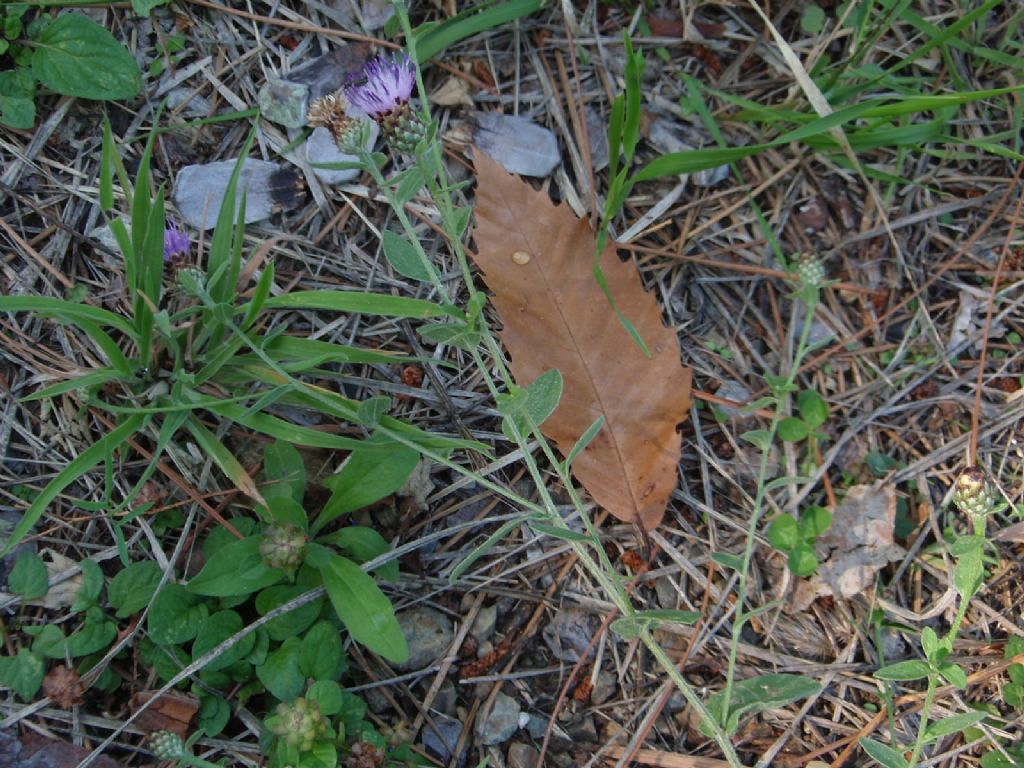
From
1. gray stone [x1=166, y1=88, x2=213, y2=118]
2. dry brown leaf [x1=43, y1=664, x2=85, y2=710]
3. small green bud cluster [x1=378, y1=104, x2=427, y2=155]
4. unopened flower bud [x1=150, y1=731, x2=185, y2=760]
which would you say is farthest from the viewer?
gray stone [x1=166, y1=88, x2=213, y2=118]

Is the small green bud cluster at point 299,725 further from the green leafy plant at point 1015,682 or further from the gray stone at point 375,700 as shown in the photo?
the green leafy plant at point 1015,682

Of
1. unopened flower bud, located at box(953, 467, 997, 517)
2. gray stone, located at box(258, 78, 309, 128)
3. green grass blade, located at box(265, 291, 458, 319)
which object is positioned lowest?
unopened flower bud, located at box(953, 467, 997, 517)

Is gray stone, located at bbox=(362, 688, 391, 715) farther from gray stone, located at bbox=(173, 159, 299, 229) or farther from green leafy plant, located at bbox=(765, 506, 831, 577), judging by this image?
gray stone, located at bbox=(173, 159, 299, 229)

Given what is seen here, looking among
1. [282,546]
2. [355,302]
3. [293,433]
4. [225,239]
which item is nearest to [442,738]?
[282,546]

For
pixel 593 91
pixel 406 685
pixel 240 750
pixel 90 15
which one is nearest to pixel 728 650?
pixel 406 685

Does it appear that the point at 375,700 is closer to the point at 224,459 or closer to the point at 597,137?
the point at 224,459

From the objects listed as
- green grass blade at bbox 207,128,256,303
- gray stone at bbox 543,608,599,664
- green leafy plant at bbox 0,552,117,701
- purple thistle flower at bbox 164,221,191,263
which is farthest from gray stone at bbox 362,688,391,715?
purple thistle flower at bbox 164,221,191,263

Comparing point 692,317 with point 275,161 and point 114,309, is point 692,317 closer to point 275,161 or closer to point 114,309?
point 275,161
